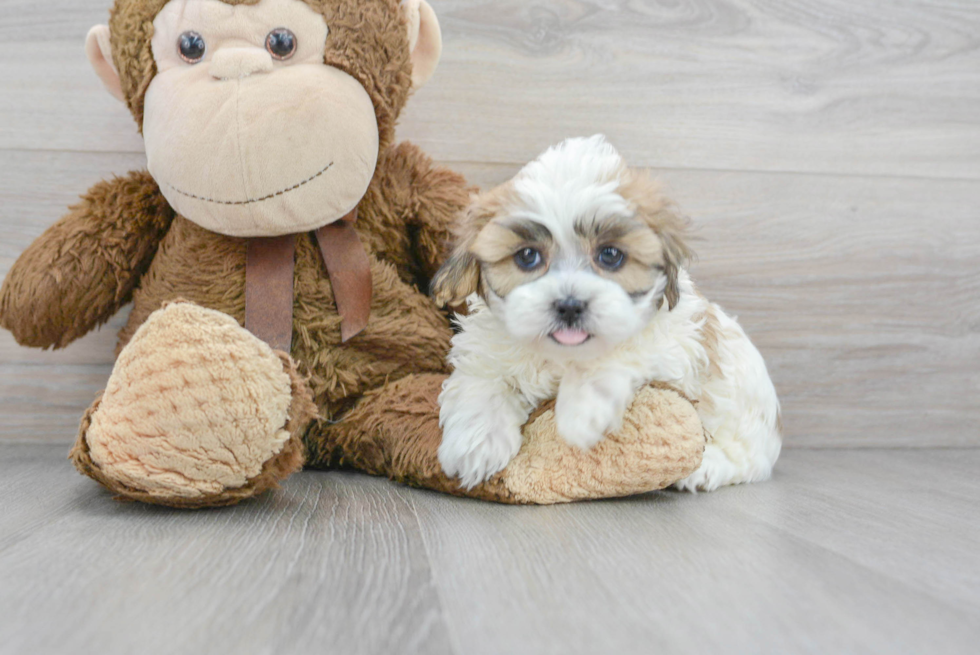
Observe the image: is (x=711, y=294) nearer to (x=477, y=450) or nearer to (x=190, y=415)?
(x=477, y=450)

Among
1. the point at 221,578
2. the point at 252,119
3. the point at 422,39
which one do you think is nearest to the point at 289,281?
the point at 252,119

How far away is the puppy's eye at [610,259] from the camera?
1.16m

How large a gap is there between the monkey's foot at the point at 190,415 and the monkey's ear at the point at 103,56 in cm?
58

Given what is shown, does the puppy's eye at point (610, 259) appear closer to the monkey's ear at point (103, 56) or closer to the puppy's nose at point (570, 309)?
the puppy's nose at point (570, 309)

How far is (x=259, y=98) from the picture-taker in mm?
1208

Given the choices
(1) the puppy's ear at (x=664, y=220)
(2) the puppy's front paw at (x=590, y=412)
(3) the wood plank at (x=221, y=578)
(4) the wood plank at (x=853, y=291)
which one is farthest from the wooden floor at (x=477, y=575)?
(4) the wood plank at (x=853, y=291)

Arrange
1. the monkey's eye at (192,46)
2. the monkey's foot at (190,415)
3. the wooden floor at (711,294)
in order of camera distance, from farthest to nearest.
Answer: the monkey's eye at (192,46), the monkey's foot at (190,415), the wooden floor at (711,294)

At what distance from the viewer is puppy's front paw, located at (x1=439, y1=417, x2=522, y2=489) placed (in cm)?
118

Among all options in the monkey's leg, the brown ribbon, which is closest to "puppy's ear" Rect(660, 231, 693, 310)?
the monkey's leg

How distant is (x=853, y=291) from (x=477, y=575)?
1412mm

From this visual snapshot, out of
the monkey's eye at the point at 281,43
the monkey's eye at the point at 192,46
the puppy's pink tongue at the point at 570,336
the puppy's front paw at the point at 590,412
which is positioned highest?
the monkey's eye at the point at 281,43

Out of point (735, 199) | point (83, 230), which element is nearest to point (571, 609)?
point (83, 230)

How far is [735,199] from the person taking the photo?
6.00 ft

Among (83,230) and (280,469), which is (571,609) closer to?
(280,469)
